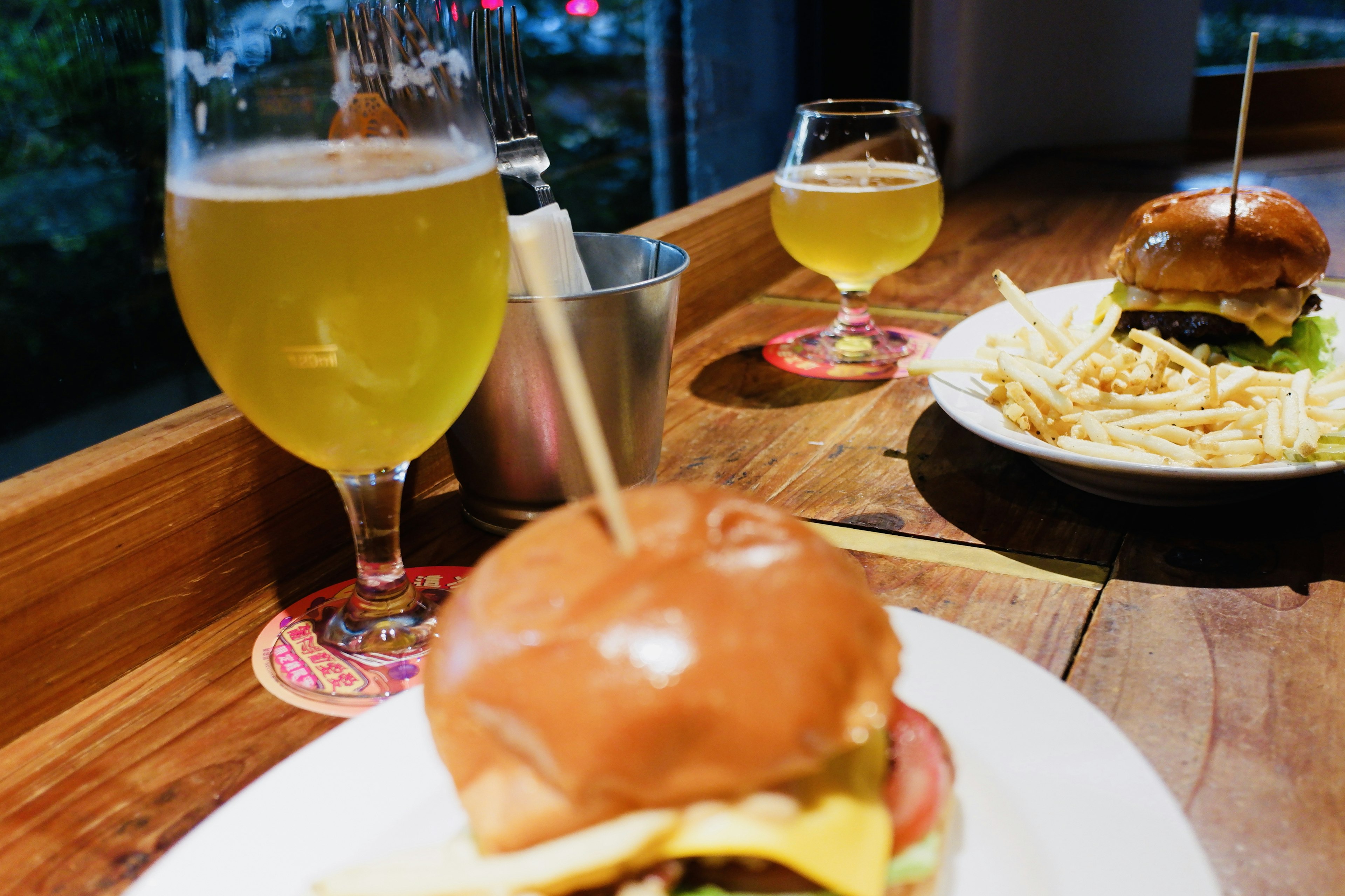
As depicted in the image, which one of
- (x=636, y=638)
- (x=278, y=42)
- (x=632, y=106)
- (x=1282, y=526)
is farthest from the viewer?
(x=632, y=106)

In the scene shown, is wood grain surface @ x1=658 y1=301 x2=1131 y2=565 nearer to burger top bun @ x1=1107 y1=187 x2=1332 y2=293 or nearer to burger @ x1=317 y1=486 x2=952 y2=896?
burger top bun @ x1=1107 y1=187 x2=1332 y2=293

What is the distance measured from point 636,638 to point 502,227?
46cm

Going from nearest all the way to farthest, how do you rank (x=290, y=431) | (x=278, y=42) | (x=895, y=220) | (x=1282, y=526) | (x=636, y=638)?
1. (x=636, y=638)
2. (x=278, y=42)
3. (x=290, y=431)
4. (x=1282, y=526)
5. (x=895, y=220)

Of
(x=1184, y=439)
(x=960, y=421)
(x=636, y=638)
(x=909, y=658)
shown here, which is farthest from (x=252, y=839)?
(x=1184, y=439)

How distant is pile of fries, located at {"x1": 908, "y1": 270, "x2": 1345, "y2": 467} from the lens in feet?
3.81

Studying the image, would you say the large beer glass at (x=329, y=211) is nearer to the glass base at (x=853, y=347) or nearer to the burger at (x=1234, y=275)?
the glass base at (x=853, y=347)

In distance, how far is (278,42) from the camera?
0.78m

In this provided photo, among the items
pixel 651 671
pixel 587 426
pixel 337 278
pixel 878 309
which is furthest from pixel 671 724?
pixel 878 309

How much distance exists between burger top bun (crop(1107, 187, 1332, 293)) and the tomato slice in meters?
1.20

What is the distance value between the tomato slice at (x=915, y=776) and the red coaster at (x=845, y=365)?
3.29 feet

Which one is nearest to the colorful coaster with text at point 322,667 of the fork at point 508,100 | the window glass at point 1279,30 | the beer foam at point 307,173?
the beer foam at point 307,173

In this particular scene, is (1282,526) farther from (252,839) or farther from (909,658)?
(252,839)

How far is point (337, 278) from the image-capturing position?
2.66 feet

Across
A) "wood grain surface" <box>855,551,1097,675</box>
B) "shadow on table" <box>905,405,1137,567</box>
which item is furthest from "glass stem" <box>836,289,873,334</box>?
"wood grain surface" <box>855,551,1097,675</box>
